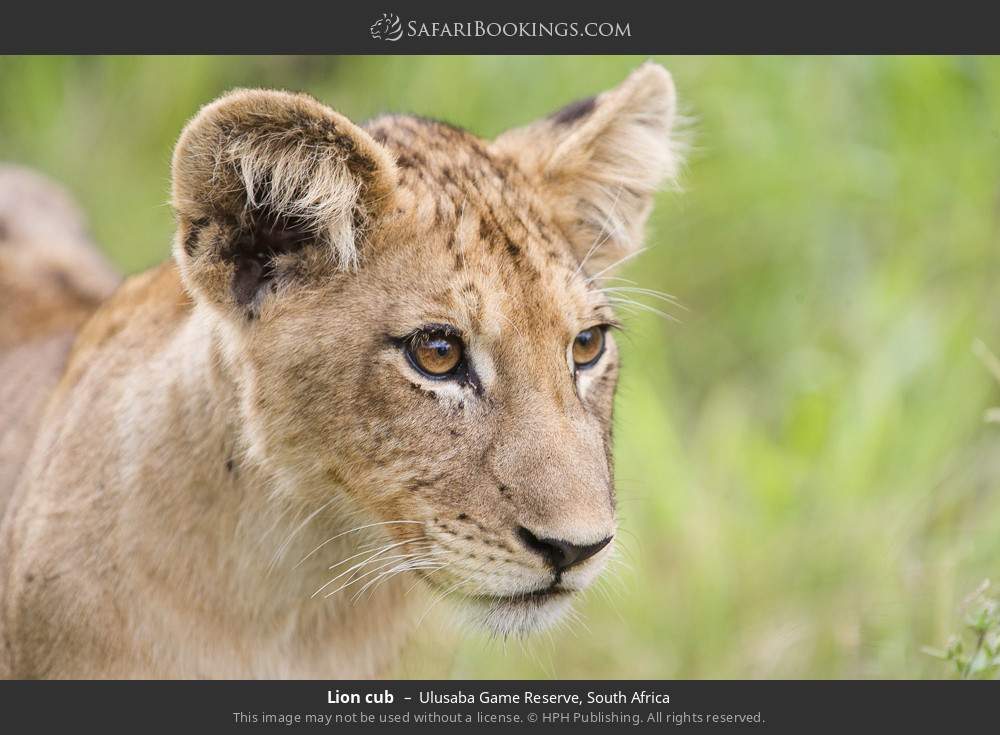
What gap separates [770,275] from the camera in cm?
659

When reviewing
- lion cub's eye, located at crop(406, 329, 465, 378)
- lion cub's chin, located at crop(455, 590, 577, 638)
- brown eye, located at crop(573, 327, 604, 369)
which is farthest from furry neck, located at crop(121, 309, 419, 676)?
brown eye, located at crop(573, 327, 604, 369)

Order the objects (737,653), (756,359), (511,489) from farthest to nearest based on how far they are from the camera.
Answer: (756,359), (737,653), (511,489)

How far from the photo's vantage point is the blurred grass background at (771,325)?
4805 mm

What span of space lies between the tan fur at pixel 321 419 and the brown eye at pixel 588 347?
3cm

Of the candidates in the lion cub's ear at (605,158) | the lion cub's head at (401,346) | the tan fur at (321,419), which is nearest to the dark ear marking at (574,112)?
the lion cub's ear at (605,158)

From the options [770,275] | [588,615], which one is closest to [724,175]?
[770,275]

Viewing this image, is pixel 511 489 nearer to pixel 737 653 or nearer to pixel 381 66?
pixel 737 653

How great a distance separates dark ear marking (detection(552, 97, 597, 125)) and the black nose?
1.33 meters

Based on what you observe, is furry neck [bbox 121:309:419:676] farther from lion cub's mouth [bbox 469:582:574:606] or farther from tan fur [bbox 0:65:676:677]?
lion cub's mouth [bbox 469:582:574:606]

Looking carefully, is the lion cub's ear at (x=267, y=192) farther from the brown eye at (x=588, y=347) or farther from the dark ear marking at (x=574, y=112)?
the dark ear marking at (x=574, y=112)

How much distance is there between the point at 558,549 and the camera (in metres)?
2.86

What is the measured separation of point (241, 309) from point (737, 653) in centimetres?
256

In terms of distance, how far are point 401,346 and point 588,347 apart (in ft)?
1.65

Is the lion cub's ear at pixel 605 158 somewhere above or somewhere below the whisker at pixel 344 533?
above
